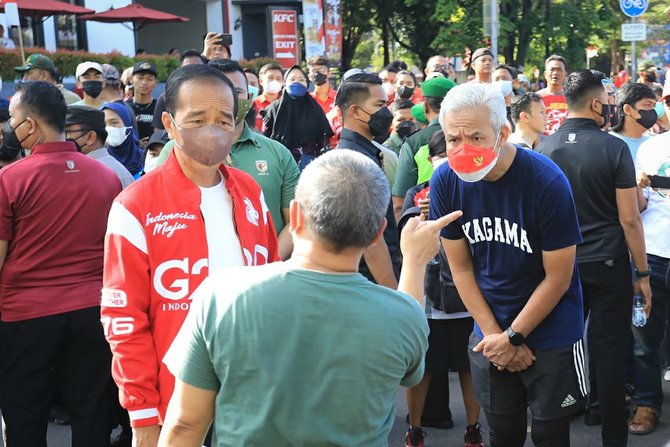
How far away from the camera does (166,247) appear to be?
9.69ft

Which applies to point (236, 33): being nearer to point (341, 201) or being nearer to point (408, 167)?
point (408, 167)

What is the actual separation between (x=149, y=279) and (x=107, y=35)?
24944 mm

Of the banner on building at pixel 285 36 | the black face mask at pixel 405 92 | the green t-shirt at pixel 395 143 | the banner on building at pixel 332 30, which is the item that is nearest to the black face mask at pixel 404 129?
the green t-shirt at pixel 395 143

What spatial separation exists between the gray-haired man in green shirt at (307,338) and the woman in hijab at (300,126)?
5.68m

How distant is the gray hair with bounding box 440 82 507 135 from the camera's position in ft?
12.2

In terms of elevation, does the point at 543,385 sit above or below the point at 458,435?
above

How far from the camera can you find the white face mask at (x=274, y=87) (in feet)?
34.9

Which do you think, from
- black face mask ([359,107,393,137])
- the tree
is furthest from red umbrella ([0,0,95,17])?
the tree

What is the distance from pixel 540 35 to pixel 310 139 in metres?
21.8

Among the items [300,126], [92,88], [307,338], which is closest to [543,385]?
[307,338]

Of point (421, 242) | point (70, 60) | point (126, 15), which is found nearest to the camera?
point (421, 242)

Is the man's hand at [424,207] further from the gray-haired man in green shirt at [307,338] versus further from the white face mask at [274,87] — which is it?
the white face mask at [274,87]

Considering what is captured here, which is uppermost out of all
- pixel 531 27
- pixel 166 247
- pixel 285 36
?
pixel 531 27

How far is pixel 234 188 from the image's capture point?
10.4ft
